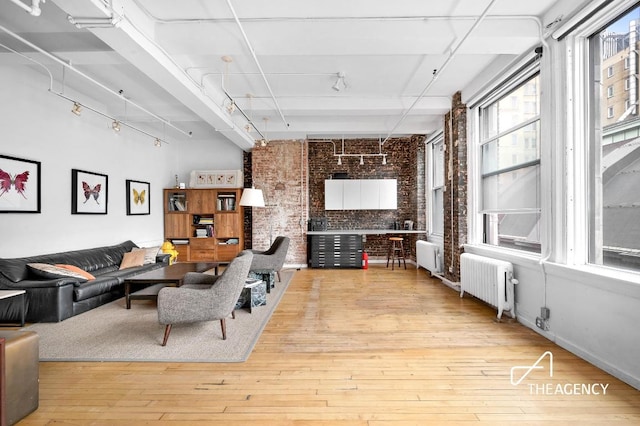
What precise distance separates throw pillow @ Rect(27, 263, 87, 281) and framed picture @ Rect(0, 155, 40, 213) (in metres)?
0.80

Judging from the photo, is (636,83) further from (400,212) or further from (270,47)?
(400,212)

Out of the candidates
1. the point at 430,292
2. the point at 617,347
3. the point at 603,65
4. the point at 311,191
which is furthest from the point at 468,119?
the point at 311,191

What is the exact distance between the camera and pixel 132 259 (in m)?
6.40

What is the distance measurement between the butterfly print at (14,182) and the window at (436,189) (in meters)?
7.48

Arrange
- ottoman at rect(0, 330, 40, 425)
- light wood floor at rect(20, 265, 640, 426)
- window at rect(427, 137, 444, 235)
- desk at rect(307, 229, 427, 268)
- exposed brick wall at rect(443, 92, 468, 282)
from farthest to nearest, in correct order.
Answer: desk at rect(307, 229, 427, 268) → window at rect(427, 137, 444, 235) → exposed brick wall at rect(443, 92, 468, 282) → light wood floor at rect(20, 265, 640, 426) → ottoman at rect(0, 330, 40, 425)

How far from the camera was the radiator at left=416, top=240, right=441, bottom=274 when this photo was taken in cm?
719

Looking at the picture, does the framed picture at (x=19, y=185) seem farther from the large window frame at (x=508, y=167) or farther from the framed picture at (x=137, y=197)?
the large window frame at (x=508, y=167)

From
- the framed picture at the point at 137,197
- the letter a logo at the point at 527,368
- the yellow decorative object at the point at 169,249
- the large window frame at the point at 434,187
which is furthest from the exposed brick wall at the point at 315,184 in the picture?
the letter a logo at the point at 527,368

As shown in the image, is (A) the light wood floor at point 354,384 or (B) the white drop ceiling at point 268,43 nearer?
(A) the light wood floor at point 354,384

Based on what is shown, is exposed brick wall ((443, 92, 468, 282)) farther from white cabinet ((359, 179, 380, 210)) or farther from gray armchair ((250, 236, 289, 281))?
gray armchair ((250, 236, 289, 281))

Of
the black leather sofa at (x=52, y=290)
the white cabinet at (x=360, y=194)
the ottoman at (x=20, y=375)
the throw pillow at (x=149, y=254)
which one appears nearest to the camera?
the ottoman at (x=20, y=375)

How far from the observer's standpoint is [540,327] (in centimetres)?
379

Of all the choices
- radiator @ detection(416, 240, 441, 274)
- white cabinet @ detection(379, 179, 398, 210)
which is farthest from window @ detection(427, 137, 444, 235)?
white cabinet @ detection(379, 179, 398, 210)

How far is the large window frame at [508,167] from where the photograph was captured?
4258mm
